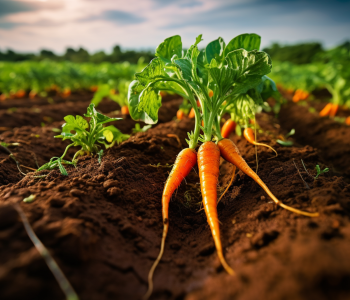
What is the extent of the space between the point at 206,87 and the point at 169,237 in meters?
1.60

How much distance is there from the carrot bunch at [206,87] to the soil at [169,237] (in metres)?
0.22

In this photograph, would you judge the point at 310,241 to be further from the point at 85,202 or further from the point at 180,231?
the point at 85,202

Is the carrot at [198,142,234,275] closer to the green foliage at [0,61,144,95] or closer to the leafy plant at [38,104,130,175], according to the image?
the leafy plant at [38,104,130,175]

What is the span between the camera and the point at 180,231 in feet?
6.60

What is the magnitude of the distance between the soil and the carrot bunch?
0.71ft

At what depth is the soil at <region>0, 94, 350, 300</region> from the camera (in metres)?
1.15

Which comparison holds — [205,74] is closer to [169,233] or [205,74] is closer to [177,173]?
[177,173]

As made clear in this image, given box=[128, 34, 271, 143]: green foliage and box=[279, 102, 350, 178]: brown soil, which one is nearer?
box=[128, 34, 271, 143]: green foliage

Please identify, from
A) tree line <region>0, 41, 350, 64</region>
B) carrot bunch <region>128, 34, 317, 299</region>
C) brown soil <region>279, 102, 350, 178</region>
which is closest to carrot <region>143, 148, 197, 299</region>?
carrot bunch <region>128, 34, 317, 299</region>

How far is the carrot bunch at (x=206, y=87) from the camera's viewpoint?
2201 mm

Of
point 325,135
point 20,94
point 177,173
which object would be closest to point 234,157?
point 177,173

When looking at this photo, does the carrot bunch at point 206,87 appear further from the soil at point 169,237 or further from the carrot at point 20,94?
the carrot at point 20,94

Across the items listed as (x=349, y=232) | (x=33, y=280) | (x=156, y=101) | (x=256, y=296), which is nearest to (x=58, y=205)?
(x=33, y=280)

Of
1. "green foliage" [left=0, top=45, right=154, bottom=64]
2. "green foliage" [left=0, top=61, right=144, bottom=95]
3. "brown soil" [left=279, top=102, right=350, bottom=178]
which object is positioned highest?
"green foliage" [left=0, top=45, right=154, bottom=64]
